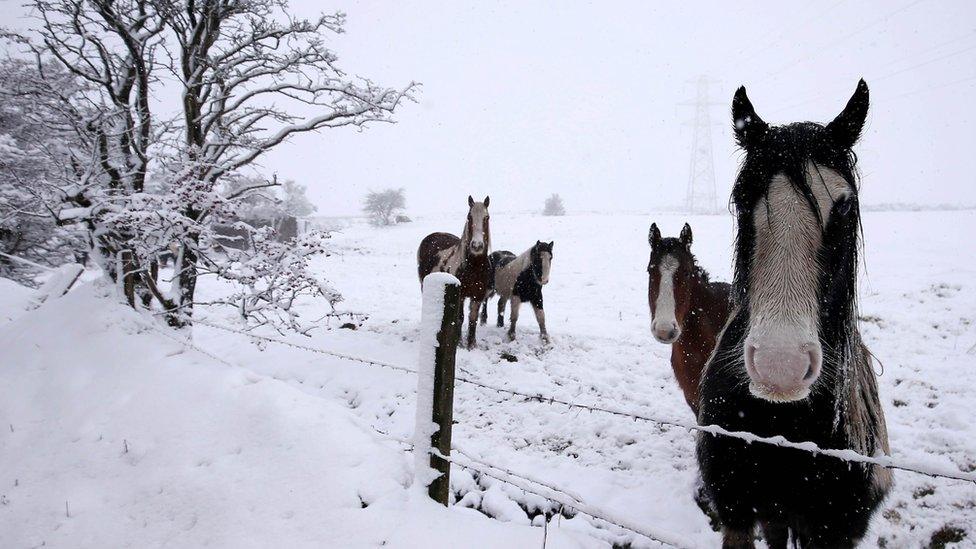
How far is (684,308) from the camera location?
11.7 ft

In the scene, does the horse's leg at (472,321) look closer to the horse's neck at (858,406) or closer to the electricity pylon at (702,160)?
the horse's neck at (858,406)

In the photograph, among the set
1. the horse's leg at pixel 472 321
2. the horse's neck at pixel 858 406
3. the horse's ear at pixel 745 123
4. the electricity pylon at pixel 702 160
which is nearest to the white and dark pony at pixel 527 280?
the horse's leg at pixel 472 321

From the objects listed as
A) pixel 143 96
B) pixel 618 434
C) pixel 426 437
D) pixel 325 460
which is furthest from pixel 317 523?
pixel 143 96

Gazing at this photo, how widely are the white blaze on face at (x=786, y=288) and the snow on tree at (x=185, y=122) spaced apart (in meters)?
4.68

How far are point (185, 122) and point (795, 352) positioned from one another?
282 inches

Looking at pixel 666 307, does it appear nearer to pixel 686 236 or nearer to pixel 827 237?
pixel 686 236

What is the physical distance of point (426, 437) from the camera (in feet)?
7.45

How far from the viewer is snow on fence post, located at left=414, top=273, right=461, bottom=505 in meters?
2.25

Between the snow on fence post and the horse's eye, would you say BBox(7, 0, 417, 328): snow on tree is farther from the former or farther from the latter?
the horse's eye

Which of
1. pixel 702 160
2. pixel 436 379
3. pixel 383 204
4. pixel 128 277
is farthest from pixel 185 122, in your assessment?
pixel 702 160

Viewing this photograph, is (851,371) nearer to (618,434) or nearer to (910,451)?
(618,434)

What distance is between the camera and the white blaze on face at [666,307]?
3279mm

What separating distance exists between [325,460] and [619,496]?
2.46m

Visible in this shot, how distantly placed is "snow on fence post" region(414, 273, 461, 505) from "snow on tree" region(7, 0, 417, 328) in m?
3.27
